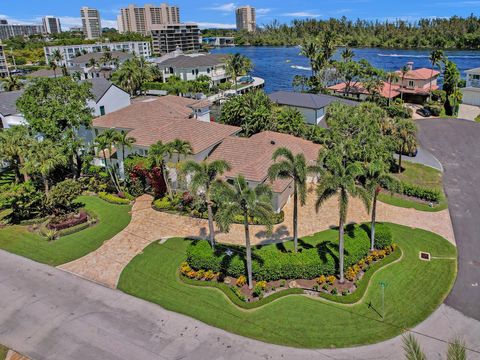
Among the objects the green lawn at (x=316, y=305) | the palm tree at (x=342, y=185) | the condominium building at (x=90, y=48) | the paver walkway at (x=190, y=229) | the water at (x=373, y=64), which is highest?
the condominium building at (x=90, y=48)

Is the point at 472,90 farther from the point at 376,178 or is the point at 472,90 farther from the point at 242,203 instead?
the point at 242,203

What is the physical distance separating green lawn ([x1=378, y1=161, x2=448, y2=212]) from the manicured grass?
26927mm

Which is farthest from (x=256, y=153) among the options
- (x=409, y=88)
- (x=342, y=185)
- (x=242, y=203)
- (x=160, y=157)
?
(x=409, y=88)

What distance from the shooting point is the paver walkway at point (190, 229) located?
32.2 metres

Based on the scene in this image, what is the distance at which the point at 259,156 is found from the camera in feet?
138

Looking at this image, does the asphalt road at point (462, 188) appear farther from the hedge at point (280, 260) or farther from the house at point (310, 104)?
the house at point (310, 104)

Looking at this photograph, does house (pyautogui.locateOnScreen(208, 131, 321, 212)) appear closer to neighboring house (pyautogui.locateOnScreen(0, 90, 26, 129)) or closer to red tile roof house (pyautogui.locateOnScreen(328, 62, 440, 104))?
neighboring house (pyautogui.locateOnScreen(0, 90, 26, 129))

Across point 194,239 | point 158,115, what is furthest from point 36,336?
point 158,115

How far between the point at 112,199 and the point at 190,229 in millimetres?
11255

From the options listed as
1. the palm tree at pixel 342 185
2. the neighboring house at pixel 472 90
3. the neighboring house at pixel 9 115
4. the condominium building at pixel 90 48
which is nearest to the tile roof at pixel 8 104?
the neighboring house at pixel 9 115

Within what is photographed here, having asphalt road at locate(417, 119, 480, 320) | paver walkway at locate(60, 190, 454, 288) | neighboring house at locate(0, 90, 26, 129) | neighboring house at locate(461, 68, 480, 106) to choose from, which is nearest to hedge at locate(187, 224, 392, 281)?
paver walkway at locate(60, 190, 454, 288)

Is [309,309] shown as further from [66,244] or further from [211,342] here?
[66,244]

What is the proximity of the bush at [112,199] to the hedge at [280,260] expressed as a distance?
1446 cm

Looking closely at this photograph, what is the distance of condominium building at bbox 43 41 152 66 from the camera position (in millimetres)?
163875
